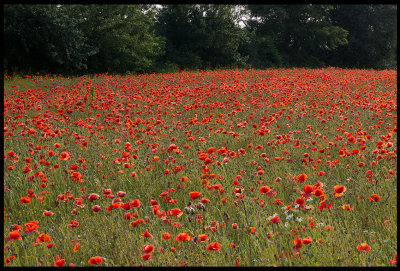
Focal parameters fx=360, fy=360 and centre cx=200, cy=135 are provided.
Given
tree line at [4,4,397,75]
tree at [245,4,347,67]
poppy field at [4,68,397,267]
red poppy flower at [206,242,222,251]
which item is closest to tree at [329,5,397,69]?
tree line at [4,4,397,75]

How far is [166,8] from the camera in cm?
2502

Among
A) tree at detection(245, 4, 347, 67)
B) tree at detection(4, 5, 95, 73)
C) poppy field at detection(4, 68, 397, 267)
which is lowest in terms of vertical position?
poppy field at detection(4, 68, 397, 267)

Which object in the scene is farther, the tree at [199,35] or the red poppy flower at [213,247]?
the tree at [199,35]

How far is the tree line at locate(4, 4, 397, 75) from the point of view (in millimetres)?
16391

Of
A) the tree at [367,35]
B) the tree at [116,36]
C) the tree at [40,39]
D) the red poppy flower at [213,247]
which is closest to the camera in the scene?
the red poppy flower at [213,247]

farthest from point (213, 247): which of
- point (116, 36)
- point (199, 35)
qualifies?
point (199, 35)

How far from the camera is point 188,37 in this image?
24.4 metres

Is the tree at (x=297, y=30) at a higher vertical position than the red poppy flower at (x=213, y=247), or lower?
higher

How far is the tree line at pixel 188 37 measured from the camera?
645 inches

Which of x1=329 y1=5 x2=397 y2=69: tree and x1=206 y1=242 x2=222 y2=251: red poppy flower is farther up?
x1=329 y1=5 x2=397 y2=69: tree

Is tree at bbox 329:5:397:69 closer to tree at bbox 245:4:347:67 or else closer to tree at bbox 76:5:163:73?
tree at bbox 245:4:347:67

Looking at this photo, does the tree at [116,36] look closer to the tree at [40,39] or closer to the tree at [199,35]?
the tree at [40,39]

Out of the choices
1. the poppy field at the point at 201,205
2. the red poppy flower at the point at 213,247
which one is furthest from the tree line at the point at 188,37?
the red poppy flower at the point at 213,247
